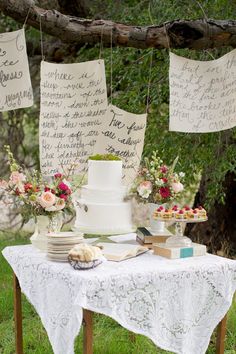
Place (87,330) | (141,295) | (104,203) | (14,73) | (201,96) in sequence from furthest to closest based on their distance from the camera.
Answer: (201,96)
(14,73)
(104,203)
(141,295)
(87,330)

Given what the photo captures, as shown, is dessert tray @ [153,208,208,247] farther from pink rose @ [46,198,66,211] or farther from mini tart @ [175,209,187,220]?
pink rose @ [46,198,66,211]

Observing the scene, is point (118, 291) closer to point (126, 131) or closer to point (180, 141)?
point (126, 131)

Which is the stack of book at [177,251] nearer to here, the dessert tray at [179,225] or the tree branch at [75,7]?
the dessert tray at [179,225]

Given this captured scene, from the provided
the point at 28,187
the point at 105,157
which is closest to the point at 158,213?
the point at 105,157

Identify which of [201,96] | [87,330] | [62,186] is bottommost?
[87,330]

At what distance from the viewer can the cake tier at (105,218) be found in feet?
15.3

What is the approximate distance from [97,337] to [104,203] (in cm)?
119

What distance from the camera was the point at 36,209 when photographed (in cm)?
460

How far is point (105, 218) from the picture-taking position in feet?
15.3

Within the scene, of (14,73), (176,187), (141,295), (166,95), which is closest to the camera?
(141,295)

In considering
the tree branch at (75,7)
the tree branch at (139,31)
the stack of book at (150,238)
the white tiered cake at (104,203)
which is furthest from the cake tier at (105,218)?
the tree branch at (75,7)

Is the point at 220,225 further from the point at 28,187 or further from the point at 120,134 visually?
the point at 28,187

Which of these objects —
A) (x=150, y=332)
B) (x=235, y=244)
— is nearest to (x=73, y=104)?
(x=150, y=332)

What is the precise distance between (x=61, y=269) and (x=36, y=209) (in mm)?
537
